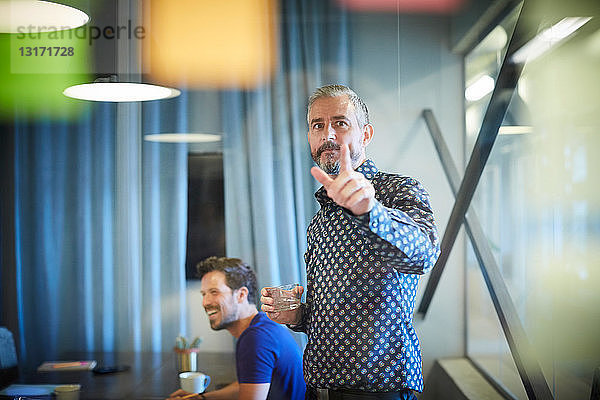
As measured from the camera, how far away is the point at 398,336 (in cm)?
176

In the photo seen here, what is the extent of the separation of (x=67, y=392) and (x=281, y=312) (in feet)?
4.06

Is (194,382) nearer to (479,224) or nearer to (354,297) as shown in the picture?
(354,297)

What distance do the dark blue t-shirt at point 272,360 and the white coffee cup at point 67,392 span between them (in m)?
0.77

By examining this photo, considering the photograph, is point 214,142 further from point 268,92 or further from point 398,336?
point 398,336

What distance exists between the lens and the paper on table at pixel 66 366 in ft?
9.00

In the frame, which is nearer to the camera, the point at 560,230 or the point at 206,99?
the point at 560,230

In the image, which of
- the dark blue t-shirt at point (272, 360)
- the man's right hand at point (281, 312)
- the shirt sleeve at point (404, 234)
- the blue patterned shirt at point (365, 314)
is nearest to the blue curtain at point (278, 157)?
the dark blue t-shirt at point (272, 360)

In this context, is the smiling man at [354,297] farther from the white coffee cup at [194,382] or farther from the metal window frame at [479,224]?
the white coffee cup at [194,382]

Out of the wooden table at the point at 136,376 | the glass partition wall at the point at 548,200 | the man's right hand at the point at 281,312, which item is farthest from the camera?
the wooden table at the point at 136,376

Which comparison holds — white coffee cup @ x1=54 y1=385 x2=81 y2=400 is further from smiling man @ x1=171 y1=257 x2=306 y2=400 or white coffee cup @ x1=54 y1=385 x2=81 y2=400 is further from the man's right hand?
the man's right hand

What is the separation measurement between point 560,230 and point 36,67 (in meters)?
2.28

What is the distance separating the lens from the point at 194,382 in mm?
2598

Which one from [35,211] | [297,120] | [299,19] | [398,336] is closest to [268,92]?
[297,120]

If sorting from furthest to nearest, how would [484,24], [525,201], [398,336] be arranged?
1. [484,24]
2. [525,201]
3. [398,336]
